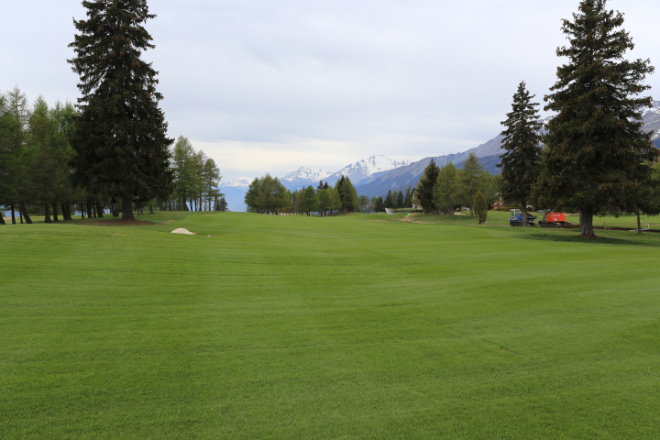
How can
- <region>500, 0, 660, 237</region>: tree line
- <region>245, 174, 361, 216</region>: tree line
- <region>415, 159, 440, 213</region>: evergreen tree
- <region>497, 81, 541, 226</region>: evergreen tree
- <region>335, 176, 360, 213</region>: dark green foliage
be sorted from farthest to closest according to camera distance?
<region>335, 176, 360, 213</region>: dark green foliage → <region>245, 174, 361, 216</region>: tree line → <region>415, 159, 440, 213</region>: evergreen tree → <region>497, 81, 541, 226</region>: evergreen tree → <region>500, 0, 660, 237</region>: tree line

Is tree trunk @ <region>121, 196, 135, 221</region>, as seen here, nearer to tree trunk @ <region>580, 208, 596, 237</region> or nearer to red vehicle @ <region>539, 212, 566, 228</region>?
tree trunk @ <region>580, 208, 596, 237</region>

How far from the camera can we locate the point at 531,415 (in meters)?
3.64

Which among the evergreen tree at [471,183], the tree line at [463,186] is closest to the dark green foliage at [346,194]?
the tree line at [463,186]

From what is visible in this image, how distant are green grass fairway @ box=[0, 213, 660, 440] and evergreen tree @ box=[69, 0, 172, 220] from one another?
1753cm

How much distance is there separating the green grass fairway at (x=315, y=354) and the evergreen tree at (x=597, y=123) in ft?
54.8

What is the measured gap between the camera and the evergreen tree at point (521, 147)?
41.6 m

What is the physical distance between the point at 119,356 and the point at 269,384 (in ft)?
7.30

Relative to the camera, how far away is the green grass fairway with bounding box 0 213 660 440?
3.48 metres

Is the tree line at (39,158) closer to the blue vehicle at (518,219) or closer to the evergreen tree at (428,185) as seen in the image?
the blue vehicle at (518,219)

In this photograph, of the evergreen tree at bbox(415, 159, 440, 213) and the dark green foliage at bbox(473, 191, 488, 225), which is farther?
the evergreen tree at bbox(415, 159, 440, 213)

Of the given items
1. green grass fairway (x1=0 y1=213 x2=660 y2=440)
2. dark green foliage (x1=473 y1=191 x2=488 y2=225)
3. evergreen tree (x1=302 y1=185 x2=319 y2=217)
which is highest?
evergreen tree (x1=302 y1=185 x2=319 y2=217)

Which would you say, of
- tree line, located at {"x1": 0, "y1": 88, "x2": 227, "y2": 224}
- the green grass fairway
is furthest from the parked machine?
tree line, located at {"x1": 0, "y1": 88, "x2": 227, "y2": 224}

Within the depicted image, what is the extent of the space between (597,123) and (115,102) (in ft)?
110

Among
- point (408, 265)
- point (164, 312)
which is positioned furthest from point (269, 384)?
point (408, 265)
